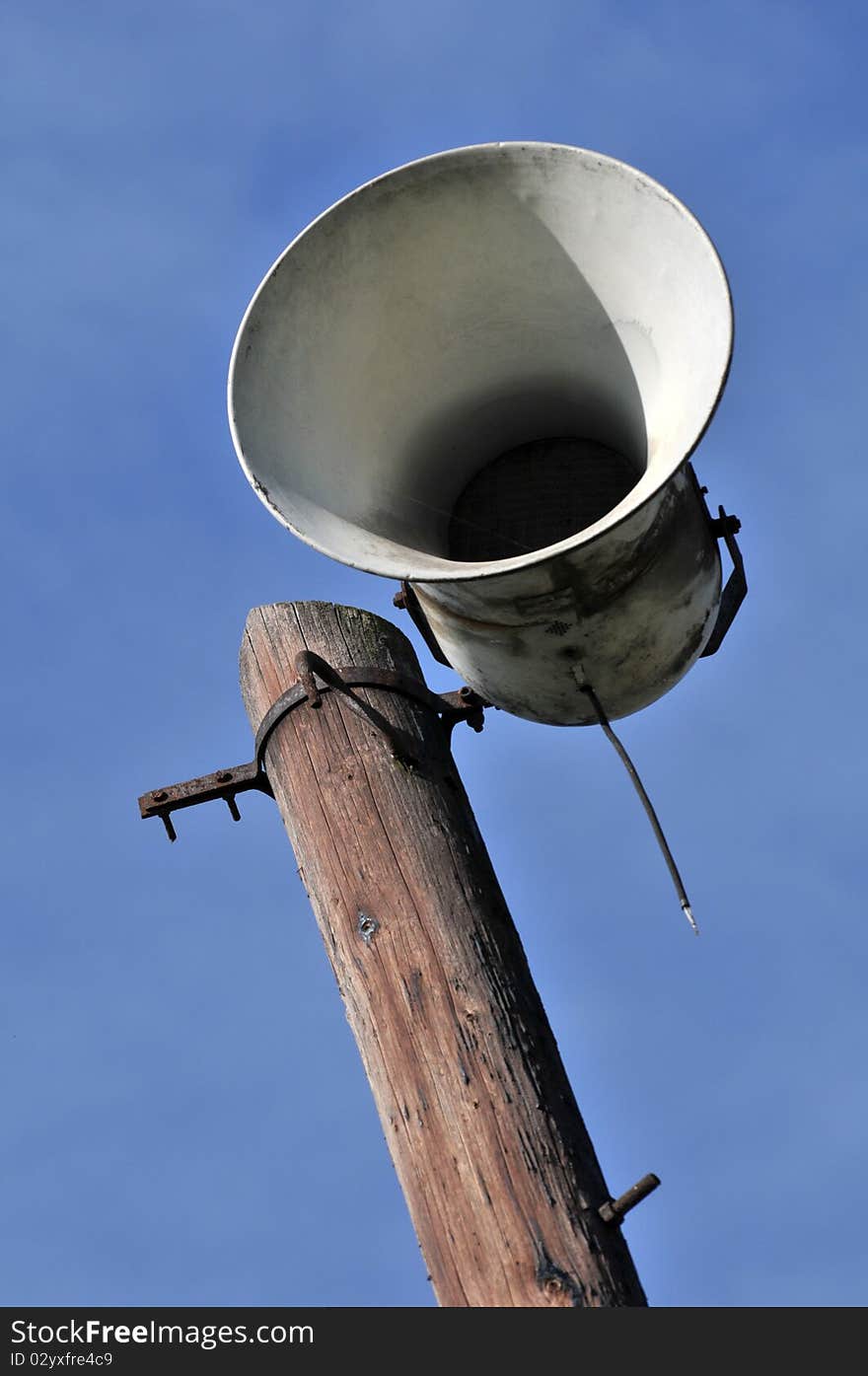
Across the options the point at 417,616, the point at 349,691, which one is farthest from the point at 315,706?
the point at 417,616

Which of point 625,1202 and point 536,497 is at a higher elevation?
point 536,497

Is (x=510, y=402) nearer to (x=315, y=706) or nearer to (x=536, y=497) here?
(x=536, y=497)

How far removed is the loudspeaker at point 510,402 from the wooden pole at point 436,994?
306 mm

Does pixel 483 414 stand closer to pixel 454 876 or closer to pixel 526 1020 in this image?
pixel 454 876

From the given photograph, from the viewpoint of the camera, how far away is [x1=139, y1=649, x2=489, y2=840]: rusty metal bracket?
12.1 feet

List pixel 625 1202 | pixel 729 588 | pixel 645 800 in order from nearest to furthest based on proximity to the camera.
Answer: pixel 625 1202, pixel 645 800, pixel 729 588

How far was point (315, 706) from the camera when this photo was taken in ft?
12.2

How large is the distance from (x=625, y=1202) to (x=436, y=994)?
0.51m

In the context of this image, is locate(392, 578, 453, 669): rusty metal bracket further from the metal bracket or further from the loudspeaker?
the metal bracket

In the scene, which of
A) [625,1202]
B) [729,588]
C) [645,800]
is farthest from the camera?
[729,588]

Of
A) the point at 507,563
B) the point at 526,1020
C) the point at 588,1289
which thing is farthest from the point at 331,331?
the point at 588,1289

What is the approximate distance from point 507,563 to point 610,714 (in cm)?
66

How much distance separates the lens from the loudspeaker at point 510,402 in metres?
3.39

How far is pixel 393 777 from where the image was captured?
11.7 ft
